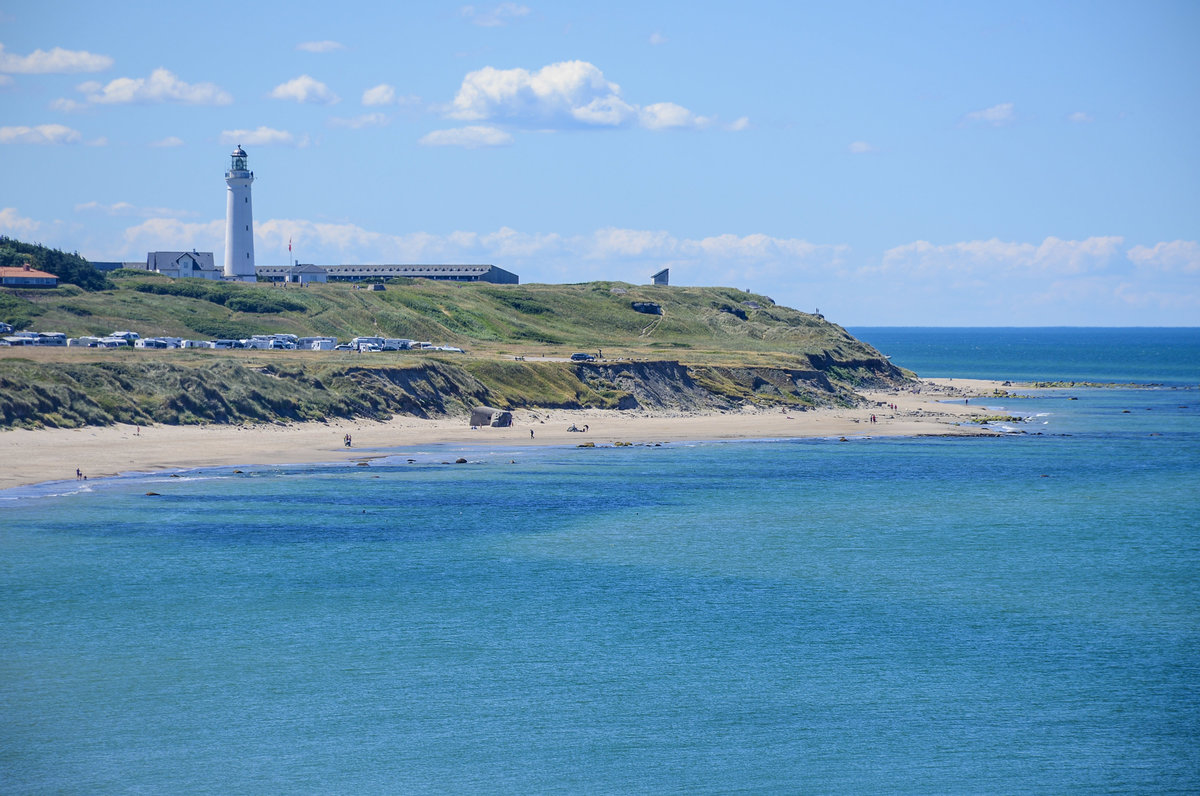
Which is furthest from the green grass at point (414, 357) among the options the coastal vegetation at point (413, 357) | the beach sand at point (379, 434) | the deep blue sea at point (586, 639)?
the deep blue sea at point (586, 639)

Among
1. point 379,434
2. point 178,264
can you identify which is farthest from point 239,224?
point 379,434

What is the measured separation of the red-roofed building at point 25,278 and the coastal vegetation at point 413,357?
2.08 metres

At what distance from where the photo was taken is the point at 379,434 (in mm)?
79688

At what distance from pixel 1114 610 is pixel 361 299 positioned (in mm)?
109679

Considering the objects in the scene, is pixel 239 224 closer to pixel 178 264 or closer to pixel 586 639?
pixel 178 264

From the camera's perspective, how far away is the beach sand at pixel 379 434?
62.2 m

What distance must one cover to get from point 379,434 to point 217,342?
2833 cm

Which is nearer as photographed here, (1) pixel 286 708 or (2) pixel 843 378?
(1) pixel 286 708

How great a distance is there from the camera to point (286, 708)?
28.8 meters

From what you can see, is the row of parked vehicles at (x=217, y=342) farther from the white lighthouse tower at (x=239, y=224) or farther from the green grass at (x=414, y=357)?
the white lighthouse tower at (x=239, y=224)

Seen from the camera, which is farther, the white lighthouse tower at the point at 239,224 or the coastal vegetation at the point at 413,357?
the white lighthouse tower at the point at 239,224

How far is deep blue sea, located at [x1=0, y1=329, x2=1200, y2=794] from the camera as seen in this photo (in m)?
26.2

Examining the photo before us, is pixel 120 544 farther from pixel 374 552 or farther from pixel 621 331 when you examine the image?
pixel 621 331

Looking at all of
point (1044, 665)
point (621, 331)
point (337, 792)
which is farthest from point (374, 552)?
point (621, 331)
